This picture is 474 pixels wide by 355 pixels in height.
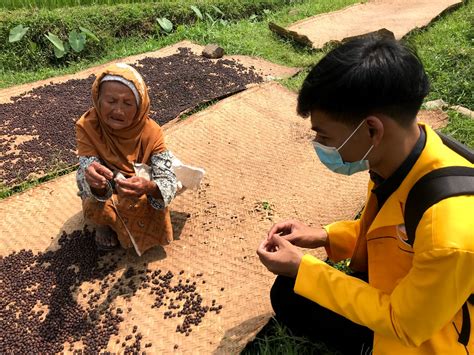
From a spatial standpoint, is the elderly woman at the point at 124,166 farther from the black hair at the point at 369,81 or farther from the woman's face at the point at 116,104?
the black hair at the point at 369,81

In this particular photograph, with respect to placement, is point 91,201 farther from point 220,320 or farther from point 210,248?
point 220,320

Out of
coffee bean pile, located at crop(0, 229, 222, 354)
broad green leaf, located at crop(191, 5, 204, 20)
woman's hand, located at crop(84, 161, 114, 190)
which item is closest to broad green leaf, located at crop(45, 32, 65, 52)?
broad green leaf, located at crop(191, 5, 204, 20)

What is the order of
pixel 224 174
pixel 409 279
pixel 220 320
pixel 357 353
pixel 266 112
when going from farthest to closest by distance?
pixel 266 112, pixel 224 174, pixel 220 320, pixel 357 353, pixel 409 279

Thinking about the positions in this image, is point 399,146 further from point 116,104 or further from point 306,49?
point 306,49

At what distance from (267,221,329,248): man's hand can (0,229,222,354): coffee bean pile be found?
0.90 meters

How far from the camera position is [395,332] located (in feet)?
6.00

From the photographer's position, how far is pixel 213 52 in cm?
652

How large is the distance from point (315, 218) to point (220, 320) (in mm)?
1238

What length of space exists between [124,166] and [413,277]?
2241mm

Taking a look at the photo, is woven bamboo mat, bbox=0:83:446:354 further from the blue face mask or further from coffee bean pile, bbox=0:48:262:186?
the blue face mask

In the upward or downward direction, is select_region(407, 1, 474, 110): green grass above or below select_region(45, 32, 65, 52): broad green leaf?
above

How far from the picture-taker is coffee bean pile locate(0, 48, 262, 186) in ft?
14.9

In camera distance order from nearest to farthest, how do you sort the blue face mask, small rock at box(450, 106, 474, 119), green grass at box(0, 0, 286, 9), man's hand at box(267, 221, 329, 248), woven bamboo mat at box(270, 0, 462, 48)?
the blue face mask
man's hand at box(267, 221, 329, 248)
small rock at box(450, 106, 474, 119)
woven bamboo mat at box(270, 0, 462, 48)
green grass at box(0, 0, 286, 9)

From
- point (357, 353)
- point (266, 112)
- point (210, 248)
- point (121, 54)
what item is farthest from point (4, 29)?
point (357, 353)
